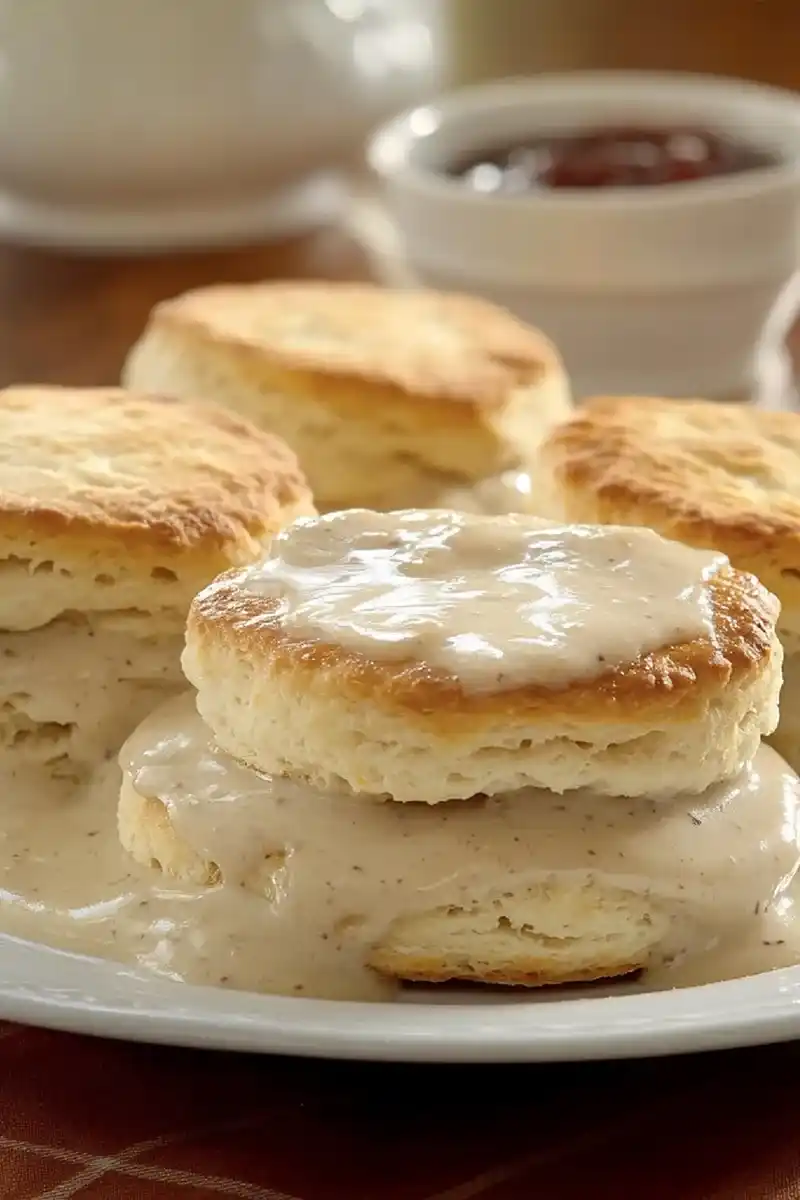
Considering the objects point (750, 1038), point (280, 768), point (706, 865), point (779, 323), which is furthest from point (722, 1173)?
point (779, 323)

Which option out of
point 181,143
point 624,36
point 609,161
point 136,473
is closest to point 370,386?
point 136,473

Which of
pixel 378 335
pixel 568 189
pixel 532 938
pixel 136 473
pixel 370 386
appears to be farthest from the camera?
pixel 568 189

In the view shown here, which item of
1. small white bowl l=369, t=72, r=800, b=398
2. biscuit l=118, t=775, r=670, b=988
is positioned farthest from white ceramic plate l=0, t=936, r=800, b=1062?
small white bowl l=369, t=72, r=800, b=398

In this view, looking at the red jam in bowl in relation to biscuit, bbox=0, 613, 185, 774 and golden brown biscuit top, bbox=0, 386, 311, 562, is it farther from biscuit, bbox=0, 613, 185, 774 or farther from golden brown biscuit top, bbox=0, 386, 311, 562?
biscuit, bbox=0, 613, 185, 774

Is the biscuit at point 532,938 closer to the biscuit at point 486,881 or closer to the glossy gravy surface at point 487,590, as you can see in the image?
the biscuit at point 486,881

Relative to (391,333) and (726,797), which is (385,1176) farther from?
(391,333)

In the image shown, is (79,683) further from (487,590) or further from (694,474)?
(694,474)
